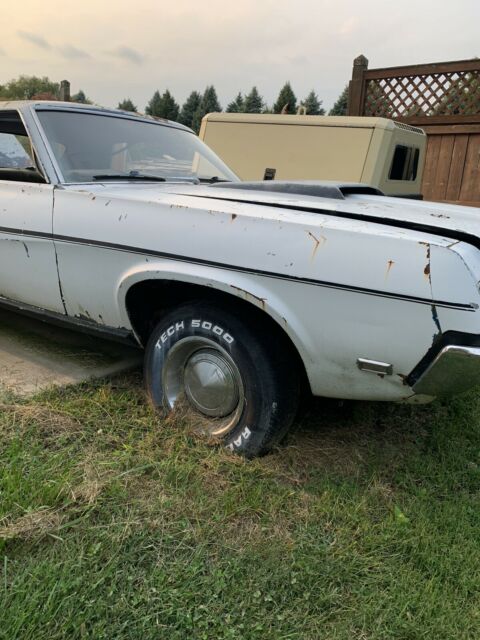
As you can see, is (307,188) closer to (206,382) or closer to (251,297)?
(251,297)

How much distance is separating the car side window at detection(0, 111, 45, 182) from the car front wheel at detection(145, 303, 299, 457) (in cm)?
119

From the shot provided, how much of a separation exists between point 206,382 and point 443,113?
8.91m

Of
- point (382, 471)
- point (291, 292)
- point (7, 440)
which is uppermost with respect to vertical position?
point (291, 292)

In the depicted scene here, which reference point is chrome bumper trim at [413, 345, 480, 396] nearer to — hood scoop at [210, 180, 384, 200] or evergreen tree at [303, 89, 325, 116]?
hood scoop at [210, 180, 384, 200]

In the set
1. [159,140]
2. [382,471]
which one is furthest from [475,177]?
[382,471]

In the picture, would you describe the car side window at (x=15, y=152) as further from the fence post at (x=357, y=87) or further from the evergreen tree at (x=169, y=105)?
the evergreen tree at (x=169, y=105)

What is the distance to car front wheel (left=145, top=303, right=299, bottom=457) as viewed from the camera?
2.35 meters

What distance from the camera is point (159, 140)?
3590 millimetres

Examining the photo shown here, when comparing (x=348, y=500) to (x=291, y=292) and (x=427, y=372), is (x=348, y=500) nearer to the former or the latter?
(x=427, y=372)

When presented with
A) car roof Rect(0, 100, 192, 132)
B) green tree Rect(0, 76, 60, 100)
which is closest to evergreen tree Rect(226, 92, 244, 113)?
green tree Rect(0, 76, 60, 100)

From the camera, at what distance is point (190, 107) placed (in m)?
49.6

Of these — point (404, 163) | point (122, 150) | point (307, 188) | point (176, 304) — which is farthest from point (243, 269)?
point (404, 163)

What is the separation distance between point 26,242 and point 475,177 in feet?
27.8

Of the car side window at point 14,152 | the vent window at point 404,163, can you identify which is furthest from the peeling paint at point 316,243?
the vent window at point 404,163
